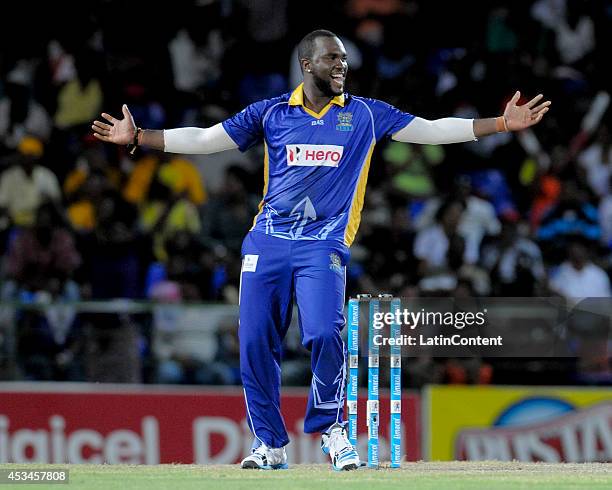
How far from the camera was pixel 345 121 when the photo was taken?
8.45m

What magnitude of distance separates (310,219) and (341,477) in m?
1.47

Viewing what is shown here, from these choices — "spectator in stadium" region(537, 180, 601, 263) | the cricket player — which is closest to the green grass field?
the cricket player

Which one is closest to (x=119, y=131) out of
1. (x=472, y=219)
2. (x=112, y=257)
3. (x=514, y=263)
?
(x=112, y=257)

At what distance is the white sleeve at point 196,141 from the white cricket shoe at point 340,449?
1.74 m

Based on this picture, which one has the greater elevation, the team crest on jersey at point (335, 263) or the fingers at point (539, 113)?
the fingers at point (539, 113)

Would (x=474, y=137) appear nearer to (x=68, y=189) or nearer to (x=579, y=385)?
(x=579, y=385)

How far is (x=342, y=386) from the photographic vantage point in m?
8.43

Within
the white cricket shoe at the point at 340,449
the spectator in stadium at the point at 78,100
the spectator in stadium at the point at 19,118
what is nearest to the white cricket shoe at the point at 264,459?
the white cricket shoe at the point at 340,449

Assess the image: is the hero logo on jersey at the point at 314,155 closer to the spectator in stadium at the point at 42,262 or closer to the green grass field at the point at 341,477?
the green grass field at the point at 341,477

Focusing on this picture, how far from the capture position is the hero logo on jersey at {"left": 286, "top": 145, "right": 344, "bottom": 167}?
8.34m

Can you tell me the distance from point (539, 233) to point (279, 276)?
7571 millimetres

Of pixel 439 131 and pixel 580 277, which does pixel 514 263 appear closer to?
pixel 580 277

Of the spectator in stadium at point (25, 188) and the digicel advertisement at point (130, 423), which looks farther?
the spectator in stadium at point (25, 188)

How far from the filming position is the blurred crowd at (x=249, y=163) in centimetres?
1448
